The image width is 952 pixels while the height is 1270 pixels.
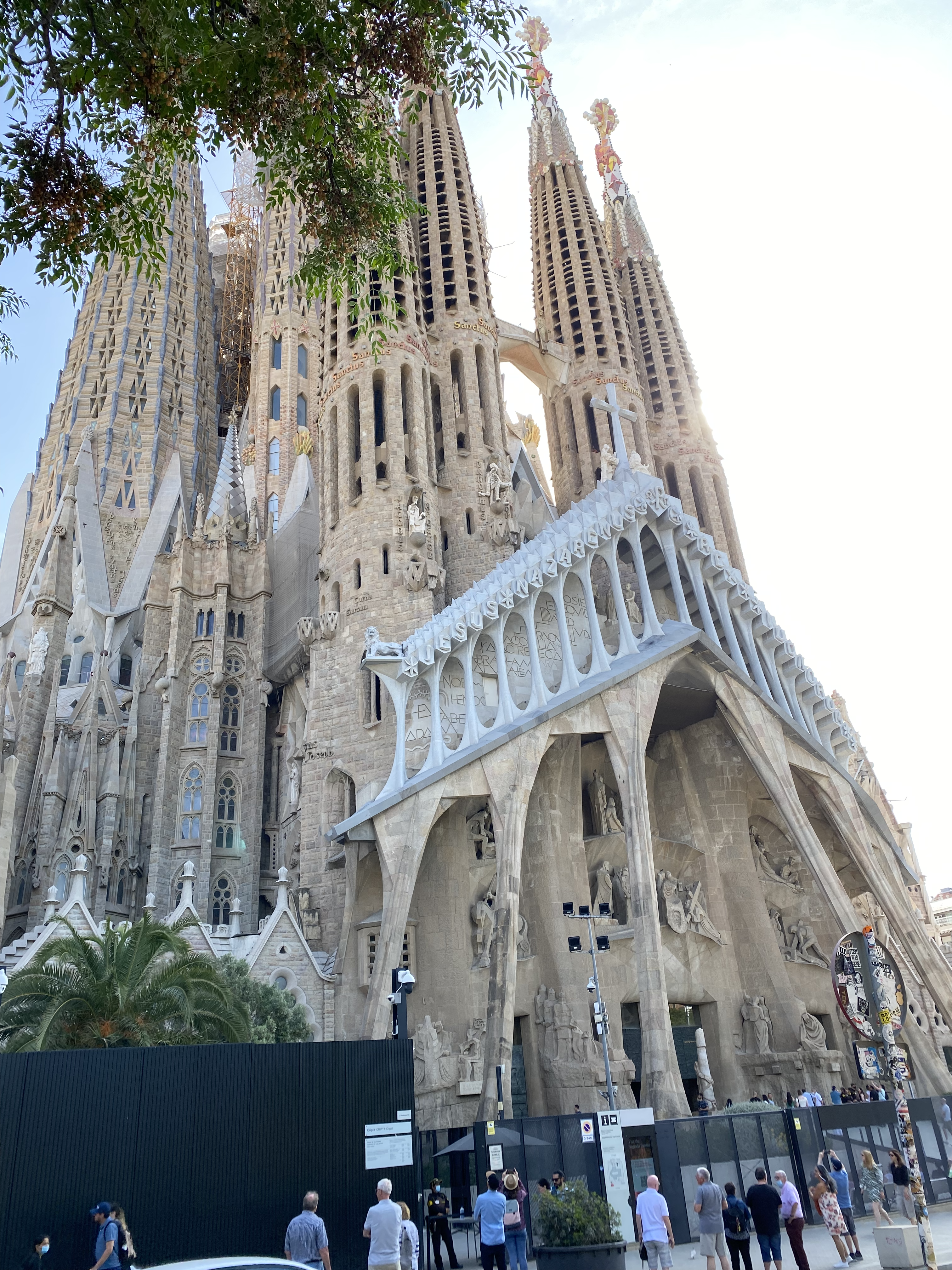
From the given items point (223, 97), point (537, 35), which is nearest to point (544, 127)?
point (537, 35)

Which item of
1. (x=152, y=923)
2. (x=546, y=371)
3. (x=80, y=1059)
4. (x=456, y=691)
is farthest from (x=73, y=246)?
(x=546, y=371)

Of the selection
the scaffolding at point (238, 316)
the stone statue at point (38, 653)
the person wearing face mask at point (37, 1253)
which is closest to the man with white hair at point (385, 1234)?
the person wearing face mask at point (37, 1253)

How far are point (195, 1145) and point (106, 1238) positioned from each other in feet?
5.81

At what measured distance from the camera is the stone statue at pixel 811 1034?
85.1ft

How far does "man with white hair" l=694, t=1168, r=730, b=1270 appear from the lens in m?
10.2

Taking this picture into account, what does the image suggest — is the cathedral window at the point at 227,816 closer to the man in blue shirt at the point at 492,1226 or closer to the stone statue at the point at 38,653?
the stone statue at the point at 38,653

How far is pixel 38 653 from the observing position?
34.6 metres

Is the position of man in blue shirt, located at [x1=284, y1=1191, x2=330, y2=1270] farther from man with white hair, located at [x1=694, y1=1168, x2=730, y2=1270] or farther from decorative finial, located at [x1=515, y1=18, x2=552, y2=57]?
decorative finial, located at [x1=515, y1=18, x2=552, y2=57]

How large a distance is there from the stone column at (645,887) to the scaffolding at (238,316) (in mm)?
33770

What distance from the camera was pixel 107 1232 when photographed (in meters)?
8.34

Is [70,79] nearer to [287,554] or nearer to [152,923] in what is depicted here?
[152,923]

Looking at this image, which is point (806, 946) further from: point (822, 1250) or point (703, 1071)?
point (822, 1250)

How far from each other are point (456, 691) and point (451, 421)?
13.5m

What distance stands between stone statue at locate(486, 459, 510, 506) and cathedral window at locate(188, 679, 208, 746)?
37.9 feet
